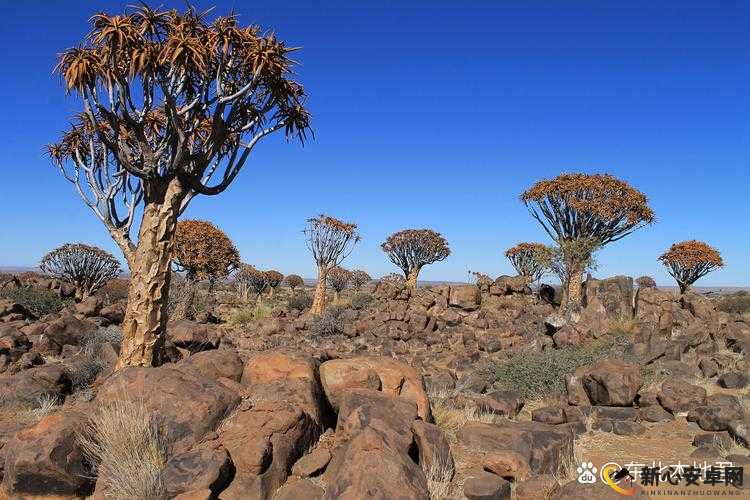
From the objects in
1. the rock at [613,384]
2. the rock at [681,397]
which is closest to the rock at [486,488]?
the rock at [613,384]

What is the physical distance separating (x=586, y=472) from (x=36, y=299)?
18.8m

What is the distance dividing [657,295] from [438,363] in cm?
752

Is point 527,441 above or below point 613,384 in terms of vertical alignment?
below

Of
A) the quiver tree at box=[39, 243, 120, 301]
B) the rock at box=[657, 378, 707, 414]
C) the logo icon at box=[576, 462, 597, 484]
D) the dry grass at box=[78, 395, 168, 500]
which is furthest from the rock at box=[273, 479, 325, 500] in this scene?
the quiver tree at box=[39, 243, 120, 301]

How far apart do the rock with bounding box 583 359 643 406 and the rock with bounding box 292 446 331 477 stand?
545 cm

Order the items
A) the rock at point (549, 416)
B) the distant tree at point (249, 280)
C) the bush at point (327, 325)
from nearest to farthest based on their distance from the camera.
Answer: the rock at point (549, 416), the bush at point (327, 325), the distant tree at point (249, 280)

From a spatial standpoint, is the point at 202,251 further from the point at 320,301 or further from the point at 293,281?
the point at 293,281

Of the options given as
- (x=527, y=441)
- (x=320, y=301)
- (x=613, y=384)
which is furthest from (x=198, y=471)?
(x=320, y=301)

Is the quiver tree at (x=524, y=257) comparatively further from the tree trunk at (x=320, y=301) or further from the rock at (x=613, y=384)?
the rock at (x=613, y=384)

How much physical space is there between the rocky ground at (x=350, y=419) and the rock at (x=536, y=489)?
0.02m

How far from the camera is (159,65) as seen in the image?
7789mm

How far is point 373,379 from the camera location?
630 cm

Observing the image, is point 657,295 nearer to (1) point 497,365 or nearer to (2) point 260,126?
(1) point 497,365

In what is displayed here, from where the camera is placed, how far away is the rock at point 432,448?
16.4 ft
